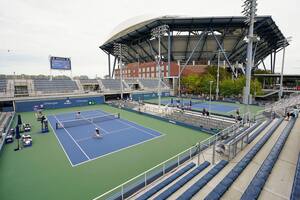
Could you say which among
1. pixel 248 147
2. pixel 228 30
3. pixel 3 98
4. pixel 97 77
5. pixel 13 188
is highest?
pixel 228 30

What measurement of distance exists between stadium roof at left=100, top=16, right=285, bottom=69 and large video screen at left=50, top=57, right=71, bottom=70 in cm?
3118

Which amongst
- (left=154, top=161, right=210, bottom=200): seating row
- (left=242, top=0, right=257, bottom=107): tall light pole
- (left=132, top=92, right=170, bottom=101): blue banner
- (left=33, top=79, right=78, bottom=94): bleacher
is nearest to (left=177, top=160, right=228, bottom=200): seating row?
(left=154, top=161, right=210, bottom=200): seating row

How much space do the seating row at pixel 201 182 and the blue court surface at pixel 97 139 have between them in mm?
8230

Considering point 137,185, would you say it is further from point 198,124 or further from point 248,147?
point 198,124

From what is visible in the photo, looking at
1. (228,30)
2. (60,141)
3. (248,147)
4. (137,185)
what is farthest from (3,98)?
(228,30)

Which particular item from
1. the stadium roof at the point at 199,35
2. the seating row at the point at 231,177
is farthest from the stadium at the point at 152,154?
the stadium roof at the point at 199,35

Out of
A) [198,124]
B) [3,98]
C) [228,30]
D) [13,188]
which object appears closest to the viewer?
[13,188]

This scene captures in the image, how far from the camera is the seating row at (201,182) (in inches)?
262

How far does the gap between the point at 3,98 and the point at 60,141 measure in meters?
24.5

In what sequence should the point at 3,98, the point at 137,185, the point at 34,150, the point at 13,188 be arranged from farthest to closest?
the point at 3,98
the point at 34,150
the point at 13,188
the point at 137,185

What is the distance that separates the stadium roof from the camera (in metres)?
53.3

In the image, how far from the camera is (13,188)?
9.08 meters

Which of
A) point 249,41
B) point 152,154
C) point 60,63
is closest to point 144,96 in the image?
point 60,63

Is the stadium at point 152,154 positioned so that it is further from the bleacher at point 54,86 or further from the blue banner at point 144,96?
the blue banner at point 144,96
